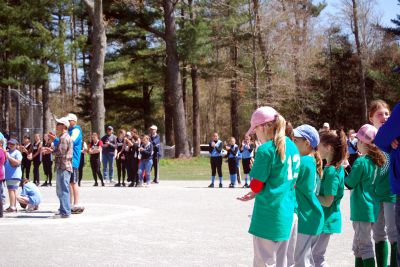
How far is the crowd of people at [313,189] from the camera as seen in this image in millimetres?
4570

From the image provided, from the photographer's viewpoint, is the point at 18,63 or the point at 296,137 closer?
the point at 296,137

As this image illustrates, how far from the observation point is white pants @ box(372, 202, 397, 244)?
6.21 m

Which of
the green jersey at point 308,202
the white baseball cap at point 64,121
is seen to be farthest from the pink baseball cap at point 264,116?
the white baseball cap at point 64,121

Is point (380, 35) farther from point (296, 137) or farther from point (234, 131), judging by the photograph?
point (296, 137)

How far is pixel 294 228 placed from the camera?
193 inches

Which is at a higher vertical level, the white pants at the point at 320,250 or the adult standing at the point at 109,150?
the adult standing at the point at 109,150

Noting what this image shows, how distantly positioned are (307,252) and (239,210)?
24.7 ft

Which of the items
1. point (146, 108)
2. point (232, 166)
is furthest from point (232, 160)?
point (146, 108)

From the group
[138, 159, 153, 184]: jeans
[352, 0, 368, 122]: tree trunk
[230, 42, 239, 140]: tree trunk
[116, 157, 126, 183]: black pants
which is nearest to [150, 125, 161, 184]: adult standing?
[138, 159, 153, 184]: jeans

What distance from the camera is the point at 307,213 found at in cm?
533

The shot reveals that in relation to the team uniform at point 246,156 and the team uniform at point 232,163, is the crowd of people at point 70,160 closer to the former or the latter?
the team uniform at point 232,163

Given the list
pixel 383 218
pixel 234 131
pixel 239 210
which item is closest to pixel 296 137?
pixel 383 218

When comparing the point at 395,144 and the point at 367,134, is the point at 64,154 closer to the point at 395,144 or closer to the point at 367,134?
the point at 367,134

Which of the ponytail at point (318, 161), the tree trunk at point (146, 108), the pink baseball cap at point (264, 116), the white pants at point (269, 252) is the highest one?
the tree trunk at point (146, 108)
